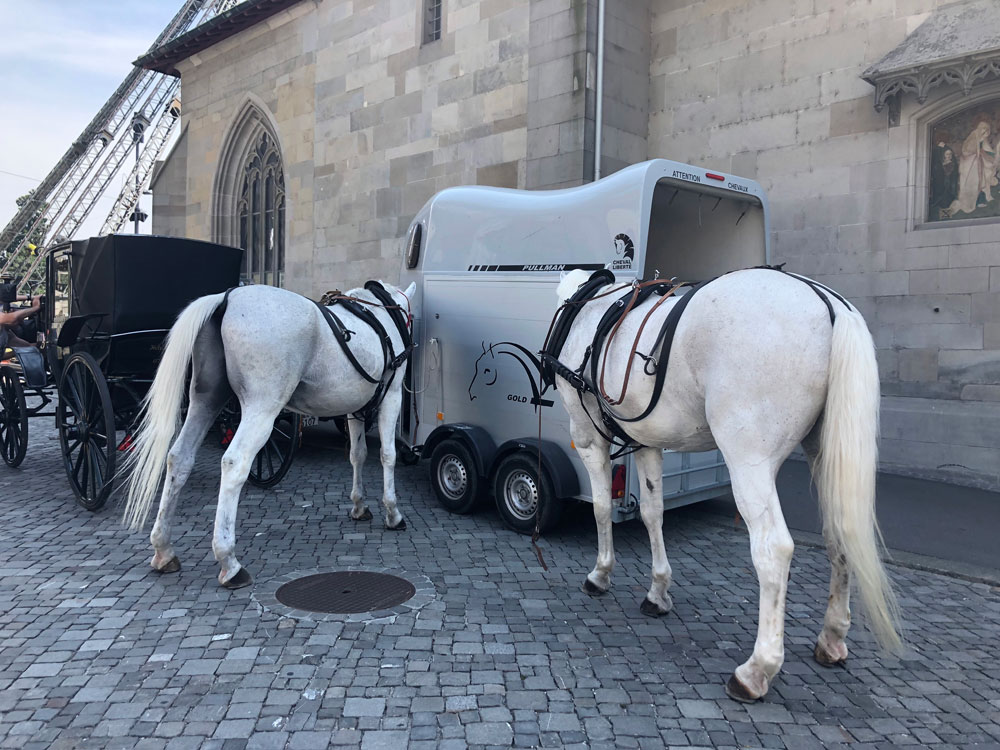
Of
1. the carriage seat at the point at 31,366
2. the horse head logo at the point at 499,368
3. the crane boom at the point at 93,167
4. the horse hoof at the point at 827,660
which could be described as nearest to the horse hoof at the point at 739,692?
the horse hoof at the point at 827,660

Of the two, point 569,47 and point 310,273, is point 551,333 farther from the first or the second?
point 310,273

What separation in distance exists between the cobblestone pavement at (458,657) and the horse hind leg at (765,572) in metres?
0.13

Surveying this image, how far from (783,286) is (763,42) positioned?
810 cm

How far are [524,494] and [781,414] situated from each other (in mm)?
3245

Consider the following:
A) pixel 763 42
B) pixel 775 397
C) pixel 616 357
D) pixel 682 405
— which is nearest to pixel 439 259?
pixel 616 357

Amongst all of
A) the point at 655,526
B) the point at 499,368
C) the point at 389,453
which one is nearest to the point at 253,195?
the point at 499,368

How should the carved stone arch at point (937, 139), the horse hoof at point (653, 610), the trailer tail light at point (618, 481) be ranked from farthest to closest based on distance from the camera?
the carved stone arch at point (937, 139) → the trailer tail light at point (618, 481) → the horse hoof at point (653, 610)

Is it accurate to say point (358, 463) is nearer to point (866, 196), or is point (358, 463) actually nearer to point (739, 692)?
point (739, 692)

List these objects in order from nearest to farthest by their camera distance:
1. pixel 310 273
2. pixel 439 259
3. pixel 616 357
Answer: pixel 616 357, pixel 439 259, pixel 310 273

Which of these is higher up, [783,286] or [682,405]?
[783,286]

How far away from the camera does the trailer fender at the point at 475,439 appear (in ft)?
21.8

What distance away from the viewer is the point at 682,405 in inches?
153

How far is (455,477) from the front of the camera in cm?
702

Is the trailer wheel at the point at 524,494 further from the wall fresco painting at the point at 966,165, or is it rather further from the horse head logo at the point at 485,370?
the wall fresco painting at the point at 966,165
